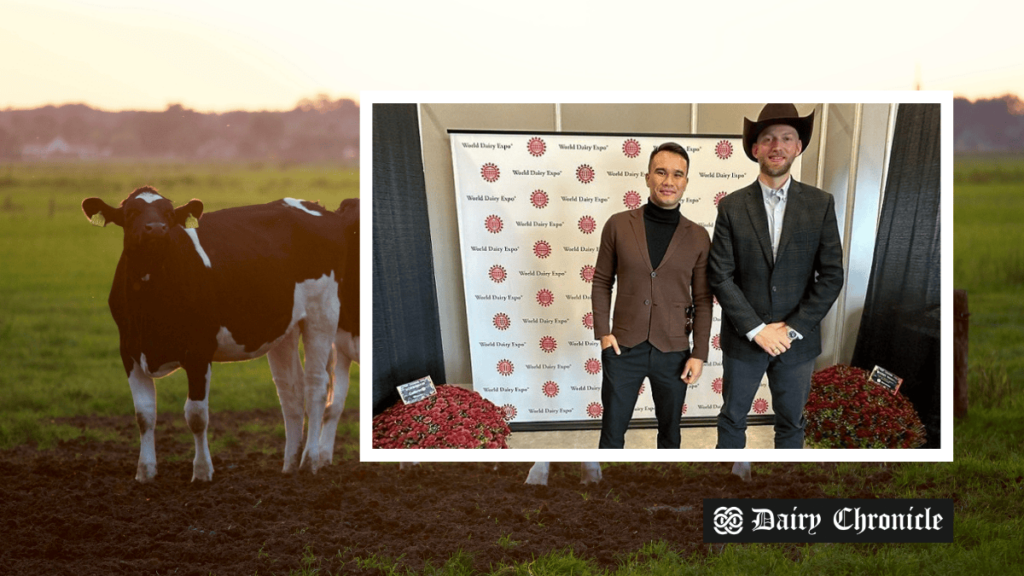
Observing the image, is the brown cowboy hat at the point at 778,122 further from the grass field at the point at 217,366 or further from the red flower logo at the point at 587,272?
the grass field at the point at 217,366

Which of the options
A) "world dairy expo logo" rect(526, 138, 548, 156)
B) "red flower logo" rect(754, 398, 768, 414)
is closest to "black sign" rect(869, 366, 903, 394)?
"red flower logo" rect(754, 398, 768, 414)

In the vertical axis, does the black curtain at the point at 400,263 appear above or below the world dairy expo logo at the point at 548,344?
above

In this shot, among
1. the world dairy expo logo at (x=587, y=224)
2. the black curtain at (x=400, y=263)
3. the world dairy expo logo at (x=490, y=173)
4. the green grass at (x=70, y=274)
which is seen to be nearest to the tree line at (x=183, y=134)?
the green grass at (x=70, y=274)

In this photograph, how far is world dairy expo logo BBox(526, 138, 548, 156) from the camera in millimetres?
4273

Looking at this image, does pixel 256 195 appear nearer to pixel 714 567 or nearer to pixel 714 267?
A: pixel 714 267

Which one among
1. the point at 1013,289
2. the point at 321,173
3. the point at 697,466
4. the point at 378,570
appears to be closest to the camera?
the point at 378,570

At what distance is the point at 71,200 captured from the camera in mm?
5758

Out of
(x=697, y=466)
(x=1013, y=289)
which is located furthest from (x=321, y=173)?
(x=1013, y=289)

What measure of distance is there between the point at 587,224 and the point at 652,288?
1.88 ft

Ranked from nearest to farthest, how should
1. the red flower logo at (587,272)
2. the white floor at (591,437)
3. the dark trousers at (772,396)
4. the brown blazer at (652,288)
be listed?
the brown blazer at (652,288) → the dark trousers at (772,396) → the red flower logo at (587,272) → the white floor at (591,437)

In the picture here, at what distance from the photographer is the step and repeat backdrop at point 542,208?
14.0ft

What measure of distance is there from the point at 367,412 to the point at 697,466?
2512 mm

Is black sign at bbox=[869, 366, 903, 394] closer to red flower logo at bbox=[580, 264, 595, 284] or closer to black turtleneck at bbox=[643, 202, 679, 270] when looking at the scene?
black turtleneck at bbox=[643, 202, 679, 270]

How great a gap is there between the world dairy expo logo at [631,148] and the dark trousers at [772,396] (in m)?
1.21
